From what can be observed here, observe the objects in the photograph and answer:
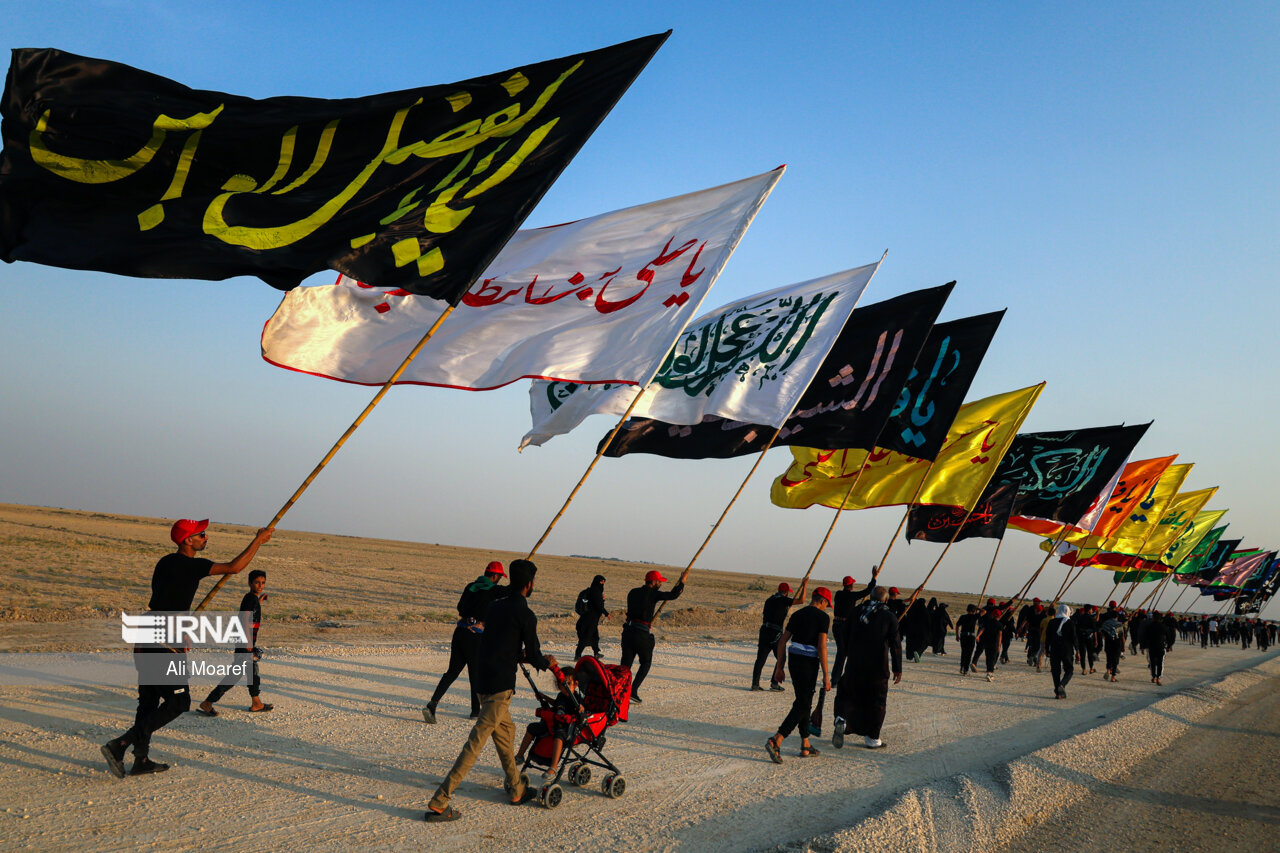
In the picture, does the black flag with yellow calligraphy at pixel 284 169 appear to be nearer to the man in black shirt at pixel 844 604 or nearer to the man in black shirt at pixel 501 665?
the man in black shirt at pixel 501 665

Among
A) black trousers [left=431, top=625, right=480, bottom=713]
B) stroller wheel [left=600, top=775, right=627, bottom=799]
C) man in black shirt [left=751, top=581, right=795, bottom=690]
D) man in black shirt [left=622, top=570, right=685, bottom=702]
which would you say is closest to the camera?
stroller wheel [left=600, top=775, right=627, bottom=799]

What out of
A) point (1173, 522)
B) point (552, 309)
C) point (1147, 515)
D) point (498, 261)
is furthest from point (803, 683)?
point (1173, 522)

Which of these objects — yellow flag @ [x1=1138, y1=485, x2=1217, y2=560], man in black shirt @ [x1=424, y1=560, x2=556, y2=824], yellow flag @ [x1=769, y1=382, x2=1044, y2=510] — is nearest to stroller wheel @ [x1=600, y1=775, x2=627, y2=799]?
man in black shirt @ [x1=424, y1=560, x2=556, y2=824]

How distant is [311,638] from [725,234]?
12.4 metres

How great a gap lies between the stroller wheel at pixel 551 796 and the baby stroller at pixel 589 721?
11 centimetres

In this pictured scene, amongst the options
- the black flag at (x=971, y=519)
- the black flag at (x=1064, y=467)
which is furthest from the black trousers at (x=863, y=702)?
the black flag at (x=1064, y=467)

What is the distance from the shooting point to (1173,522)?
35.0 m

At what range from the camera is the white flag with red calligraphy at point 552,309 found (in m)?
7.96

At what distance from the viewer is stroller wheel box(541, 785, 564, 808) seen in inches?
235

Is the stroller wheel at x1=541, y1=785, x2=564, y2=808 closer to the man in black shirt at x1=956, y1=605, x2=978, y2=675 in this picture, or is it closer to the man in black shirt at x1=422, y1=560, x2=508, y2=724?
the man in black shirt at x1=422, y1=560, x2=508, y2=724

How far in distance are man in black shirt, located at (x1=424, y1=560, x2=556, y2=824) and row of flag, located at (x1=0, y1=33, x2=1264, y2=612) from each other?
1.92 m

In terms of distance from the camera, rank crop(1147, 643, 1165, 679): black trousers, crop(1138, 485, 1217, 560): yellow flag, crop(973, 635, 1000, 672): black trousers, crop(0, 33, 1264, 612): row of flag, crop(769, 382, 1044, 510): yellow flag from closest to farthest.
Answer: crop(0, 33, 1264, 612): row of flag, crop(769, 382, 1044, 510): yellow flag, crop(973, 635, 1000, 672): black trousers, crop(1147, 643, 1165, 679): black trousers, crop(1138, 485, 1217, 560): yellow flag

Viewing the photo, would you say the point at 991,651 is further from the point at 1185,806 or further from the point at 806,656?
the point at 806,656

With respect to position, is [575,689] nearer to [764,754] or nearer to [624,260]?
[764,754]
